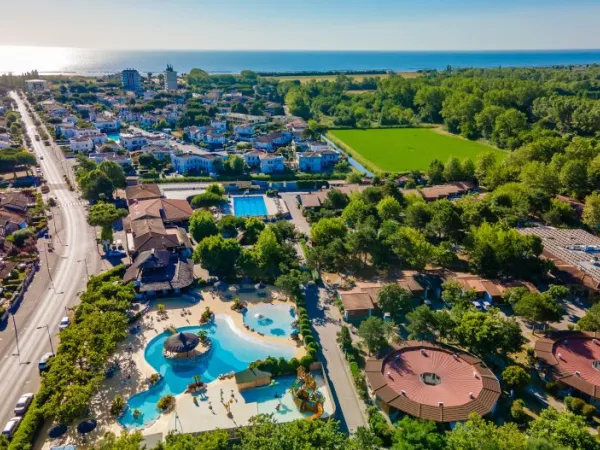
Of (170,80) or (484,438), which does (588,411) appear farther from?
(170,80)

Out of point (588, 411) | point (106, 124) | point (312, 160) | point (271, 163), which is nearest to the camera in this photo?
point (588, 411)

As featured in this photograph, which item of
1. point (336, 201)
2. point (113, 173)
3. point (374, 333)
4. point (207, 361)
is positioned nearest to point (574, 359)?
point (374, 333)

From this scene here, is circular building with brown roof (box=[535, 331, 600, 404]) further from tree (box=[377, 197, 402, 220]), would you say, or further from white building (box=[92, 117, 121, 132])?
white building (box=[92, 117, 121, 132])

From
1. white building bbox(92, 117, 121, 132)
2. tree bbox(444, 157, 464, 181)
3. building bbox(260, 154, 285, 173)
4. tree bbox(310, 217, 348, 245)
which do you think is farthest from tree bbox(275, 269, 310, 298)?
white building bbox(92, 117, 121, 132)

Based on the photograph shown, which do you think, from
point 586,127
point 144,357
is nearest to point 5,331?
point 144,357

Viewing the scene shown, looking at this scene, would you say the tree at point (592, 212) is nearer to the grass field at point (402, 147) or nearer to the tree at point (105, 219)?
the grass field at point (402, 147)

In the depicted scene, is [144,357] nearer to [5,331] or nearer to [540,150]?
[5,331]

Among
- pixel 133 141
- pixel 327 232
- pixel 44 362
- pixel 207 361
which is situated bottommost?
pixel 207 361
